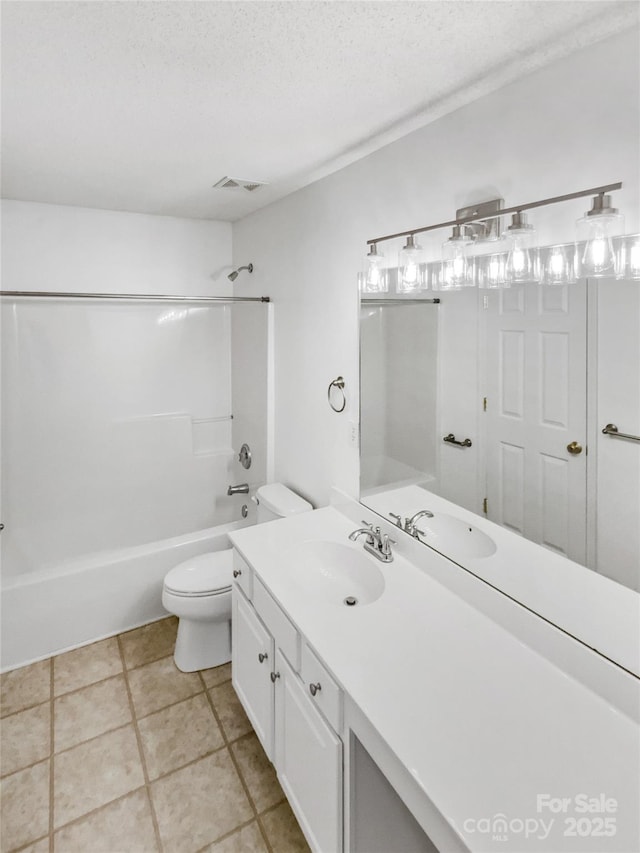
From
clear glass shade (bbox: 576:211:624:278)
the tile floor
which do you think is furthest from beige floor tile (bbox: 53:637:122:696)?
clear glass shade (bbox: 576:211:624:278)

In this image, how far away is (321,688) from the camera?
1.32m

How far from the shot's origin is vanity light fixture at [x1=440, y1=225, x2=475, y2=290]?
146 cm

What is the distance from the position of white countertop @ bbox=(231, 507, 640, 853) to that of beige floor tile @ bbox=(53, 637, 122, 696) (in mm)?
1387

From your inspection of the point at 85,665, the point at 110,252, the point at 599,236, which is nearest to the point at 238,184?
the point at 110,252

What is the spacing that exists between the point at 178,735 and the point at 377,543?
1188 mm

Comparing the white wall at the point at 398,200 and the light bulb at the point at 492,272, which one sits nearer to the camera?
the white wall at the point at 398,200

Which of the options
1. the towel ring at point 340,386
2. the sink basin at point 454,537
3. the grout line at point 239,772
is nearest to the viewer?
the sink basin at point 454,537

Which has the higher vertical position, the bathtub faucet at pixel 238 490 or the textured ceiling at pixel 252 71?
the textured ceiling at pixel 252 71

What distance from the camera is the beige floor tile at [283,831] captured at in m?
1.59

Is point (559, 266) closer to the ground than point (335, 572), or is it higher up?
higher up

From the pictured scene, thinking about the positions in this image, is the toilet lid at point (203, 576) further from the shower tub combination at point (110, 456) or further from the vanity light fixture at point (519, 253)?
the vanity light fixture at point (519, 253)

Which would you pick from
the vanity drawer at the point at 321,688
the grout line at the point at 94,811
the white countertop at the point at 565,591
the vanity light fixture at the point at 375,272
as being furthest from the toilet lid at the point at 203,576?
the vanity light fixture at the point at 375,272

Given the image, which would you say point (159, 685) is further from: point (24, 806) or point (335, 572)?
point (335, 572)

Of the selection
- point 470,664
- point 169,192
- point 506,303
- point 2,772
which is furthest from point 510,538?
point 169,192
